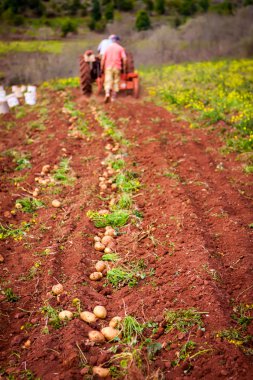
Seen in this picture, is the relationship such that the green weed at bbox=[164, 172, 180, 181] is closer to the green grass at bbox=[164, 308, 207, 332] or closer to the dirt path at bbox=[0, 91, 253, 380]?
the dirt path at bbox=[0, 91, 253, 380]

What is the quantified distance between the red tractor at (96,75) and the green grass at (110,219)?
237 inches

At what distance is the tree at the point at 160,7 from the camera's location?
100 ft

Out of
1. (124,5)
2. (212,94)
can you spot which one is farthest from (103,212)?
(124,5)

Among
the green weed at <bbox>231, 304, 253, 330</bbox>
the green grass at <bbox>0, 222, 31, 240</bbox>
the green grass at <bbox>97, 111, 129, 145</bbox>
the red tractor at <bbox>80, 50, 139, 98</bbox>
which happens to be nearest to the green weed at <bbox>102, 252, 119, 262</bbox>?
the green grass at <bbox>0, 222, 31, 240</bbox>

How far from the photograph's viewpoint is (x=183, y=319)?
2805 millimetres

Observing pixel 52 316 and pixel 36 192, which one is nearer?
pixel 52 316

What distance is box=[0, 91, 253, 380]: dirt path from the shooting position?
2.56m

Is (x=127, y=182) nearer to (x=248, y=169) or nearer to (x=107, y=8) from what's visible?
(x=248, y=169)

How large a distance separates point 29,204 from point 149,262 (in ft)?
6.84

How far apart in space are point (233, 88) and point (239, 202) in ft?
21.3

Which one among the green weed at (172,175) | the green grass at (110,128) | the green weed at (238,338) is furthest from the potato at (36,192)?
the green weed at (238,338)

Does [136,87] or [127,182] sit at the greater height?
[136,87]

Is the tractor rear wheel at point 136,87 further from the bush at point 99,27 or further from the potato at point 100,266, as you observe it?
the bush at point 99,27

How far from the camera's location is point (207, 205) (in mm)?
4453
